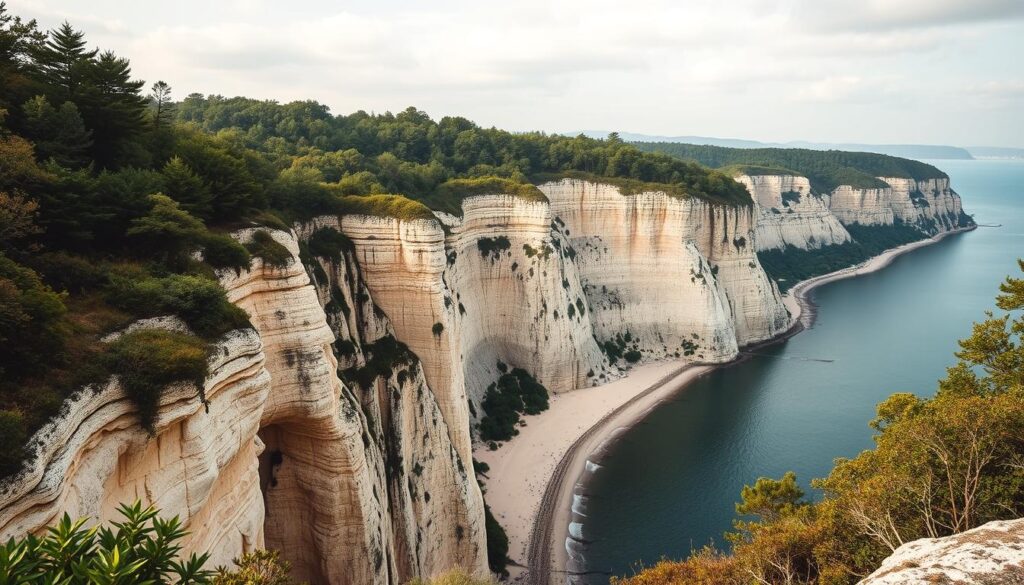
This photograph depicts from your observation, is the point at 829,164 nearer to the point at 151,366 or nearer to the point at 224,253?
the point at 224,253

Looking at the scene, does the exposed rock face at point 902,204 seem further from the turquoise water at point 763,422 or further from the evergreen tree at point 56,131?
the evergreen tree at point 56,131

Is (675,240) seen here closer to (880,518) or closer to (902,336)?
(902,336)

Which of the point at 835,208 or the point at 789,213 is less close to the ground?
the point at 835,208

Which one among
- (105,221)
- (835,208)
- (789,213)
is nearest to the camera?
(105,221)

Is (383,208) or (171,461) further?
(383,208)

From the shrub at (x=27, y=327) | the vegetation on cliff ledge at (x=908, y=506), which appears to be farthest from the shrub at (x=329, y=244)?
the vegetation on cliff ledge at (x=908, y=506)

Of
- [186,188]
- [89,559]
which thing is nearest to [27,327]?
[89,559]

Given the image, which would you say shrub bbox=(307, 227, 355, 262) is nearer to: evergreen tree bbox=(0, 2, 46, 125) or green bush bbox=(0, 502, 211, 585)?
evergreen tree bbox=(0, 2, 46, 125)
